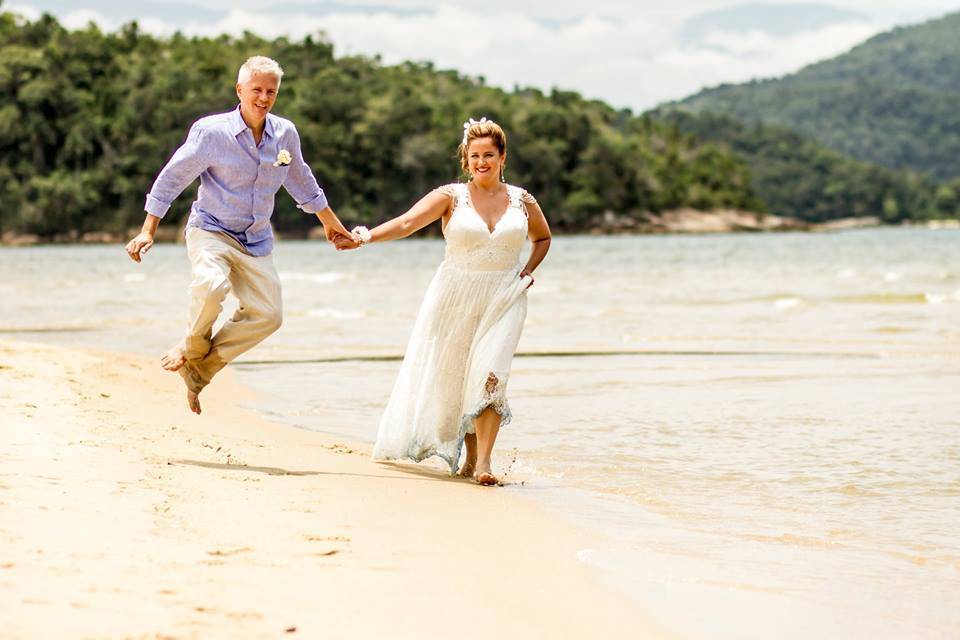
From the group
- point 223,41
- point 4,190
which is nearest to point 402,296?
point 4,190

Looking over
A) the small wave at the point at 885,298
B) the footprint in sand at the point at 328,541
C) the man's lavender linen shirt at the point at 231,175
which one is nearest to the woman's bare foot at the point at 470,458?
the man's lavender linen shirt at the point at 231,175

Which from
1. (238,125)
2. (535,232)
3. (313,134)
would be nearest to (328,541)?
(238,125)

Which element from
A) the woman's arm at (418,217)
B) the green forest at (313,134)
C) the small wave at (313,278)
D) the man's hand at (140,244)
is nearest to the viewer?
the man's hand at (140,244)

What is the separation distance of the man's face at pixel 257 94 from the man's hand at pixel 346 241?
927 mm

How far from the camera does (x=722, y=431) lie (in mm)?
8484

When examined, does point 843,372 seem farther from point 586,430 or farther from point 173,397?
point 173,397

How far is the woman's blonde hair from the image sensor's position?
6621 millimetres

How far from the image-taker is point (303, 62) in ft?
454

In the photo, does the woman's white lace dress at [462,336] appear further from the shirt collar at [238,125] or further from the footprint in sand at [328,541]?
the footprint in sand at [328,541]

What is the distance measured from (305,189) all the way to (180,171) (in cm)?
82

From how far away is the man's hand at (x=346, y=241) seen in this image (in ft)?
23.0

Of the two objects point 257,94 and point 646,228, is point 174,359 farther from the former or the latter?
point 646,228

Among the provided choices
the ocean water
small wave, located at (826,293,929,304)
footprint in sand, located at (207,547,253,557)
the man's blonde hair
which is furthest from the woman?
small wave, located at (826,293,929,304)

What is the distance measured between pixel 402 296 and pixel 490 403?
827 inches
